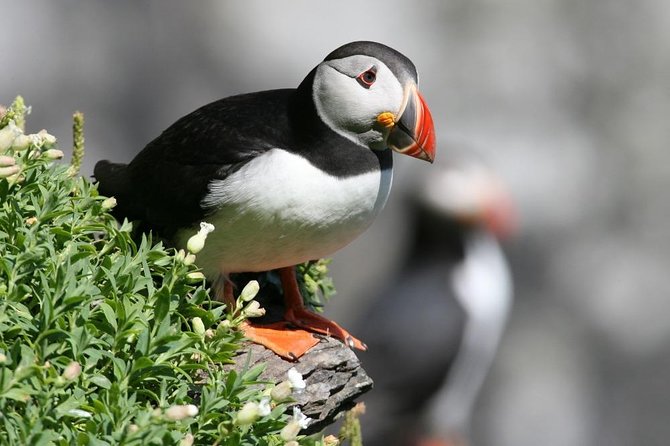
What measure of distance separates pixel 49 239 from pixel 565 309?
556 cm

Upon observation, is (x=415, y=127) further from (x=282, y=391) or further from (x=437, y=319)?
(x=437, y=319)

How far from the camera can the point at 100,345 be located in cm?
254

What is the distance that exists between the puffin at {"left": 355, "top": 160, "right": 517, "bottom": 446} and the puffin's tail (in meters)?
1.91

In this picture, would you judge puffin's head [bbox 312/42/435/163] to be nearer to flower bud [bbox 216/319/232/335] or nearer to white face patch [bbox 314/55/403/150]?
white face patch [bbox 314/55/403/150]

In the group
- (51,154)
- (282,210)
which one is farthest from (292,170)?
(51,154)

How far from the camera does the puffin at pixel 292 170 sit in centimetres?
374

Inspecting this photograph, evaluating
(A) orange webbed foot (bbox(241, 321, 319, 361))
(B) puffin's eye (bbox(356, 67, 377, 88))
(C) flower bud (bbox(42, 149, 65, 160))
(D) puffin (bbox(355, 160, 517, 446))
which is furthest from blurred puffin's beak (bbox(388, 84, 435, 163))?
(D) puffin (bbox(355, 160, 517, 446))

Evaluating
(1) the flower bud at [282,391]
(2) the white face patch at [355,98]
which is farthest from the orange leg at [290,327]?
(1) the flower bud at [282,391]

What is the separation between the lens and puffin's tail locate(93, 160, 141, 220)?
4086 mm

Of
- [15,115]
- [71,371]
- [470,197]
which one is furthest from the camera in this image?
[470,197]

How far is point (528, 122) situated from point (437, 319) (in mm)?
2640

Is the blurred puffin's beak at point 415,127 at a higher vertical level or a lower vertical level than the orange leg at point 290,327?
higher

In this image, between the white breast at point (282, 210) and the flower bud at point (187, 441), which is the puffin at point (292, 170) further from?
the flower bud at point (187, 441)

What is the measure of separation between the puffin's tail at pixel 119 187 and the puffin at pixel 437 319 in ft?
6.27
